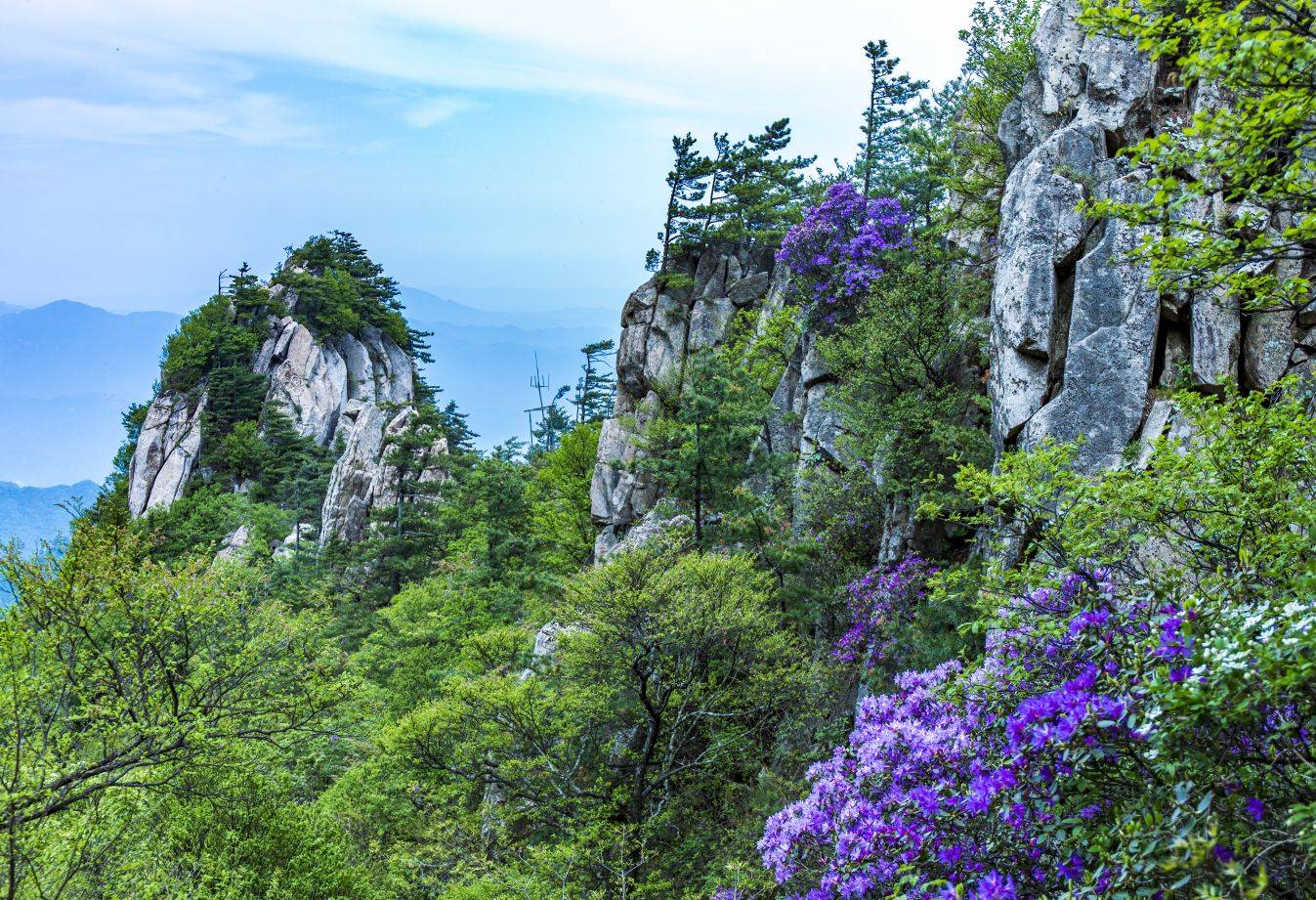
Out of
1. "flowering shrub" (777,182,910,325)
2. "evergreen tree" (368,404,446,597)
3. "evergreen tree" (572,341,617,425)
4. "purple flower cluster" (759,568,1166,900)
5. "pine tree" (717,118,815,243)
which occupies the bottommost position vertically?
"evergreen tree" (368,404,446,597)

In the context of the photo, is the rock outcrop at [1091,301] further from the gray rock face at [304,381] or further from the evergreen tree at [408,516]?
the gray rock face at [304,381]

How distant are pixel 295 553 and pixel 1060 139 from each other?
32225 millimetres

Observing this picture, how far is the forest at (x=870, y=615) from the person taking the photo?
132 inches

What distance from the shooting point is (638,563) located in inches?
491

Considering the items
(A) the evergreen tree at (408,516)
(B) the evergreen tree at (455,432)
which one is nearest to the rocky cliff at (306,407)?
(B) the evergreen tree at (455,432)

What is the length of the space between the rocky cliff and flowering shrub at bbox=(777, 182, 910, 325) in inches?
947

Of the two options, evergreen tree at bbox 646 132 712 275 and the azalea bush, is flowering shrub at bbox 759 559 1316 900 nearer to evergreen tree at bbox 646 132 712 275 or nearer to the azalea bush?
the azalea bush

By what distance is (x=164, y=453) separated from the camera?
4675 cm

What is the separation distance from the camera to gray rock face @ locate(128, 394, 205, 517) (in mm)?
45031

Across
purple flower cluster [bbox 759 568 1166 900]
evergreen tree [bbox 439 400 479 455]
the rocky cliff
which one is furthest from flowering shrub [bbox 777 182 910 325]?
the rocky cliff

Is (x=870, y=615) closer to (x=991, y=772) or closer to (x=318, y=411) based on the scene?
(x=991, y=772)

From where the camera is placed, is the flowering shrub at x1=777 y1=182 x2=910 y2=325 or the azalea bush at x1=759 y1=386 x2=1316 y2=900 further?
the flowering shrub at x1=777 y1=182 x2=910 y2=325

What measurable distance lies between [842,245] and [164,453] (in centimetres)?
4504

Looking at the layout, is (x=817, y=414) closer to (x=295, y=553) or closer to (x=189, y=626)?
(x=189, y=626)
